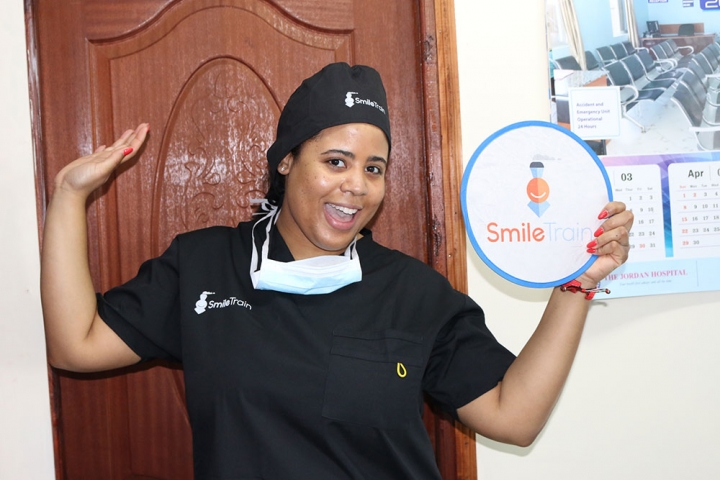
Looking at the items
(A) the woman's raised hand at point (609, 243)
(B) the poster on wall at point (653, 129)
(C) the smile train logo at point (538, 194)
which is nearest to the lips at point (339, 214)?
(C) the smile train logo at point (538, 194)

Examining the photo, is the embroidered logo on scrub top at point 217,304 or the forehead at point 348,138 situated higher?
the forehead at point 348,138

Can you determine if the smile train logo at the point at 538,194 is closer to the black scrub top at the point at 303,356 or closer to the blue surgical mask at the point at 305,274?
the black scrub top at the point at 303,356

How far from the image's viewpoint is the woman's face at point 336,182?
1.25 meters

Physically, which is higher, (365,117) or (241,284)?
(365,117)

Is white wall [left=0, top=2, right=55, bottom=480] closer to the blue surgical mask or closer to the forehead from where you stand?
the blue surgical mask

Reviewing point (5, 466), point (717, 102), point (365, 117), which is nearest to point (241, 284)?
point (365, 117)

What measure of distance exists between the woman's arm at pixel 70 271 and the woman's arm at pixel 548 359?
79 cm

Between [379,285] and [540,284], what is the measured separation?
328mm

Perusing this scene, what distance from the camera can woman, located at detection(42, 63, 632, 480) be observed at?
1196 millimetres

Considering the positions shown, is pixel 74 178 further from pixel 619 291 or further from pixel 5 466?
pixel 619 291

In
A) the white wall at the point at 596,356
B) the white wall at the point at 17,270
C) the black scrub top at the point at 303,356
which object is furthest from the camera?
the white wall at the point at 596,356

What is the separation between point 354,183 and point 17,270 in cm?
88

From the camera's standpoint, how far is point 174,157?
1611 millimetres

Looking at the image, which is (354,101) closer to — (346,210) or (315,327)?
(346,210)
